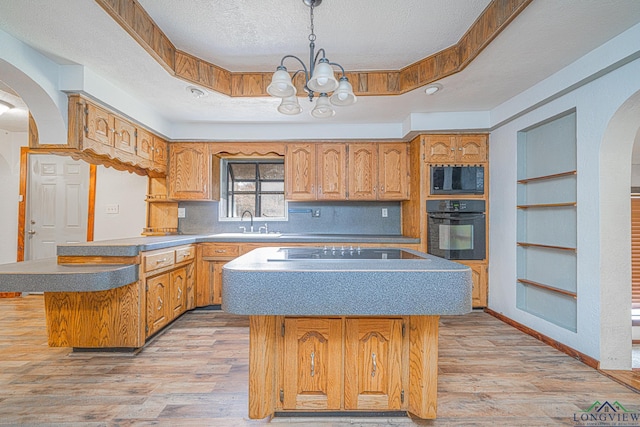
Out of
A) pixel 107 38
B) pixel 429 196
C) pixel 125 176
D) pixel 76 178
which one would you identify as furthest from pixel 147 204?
pixel 429 196

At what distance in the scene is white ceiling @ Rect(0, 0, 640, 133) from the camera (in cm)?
182

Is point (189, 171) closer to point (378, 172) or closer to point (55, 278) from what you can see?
point (55, 278)

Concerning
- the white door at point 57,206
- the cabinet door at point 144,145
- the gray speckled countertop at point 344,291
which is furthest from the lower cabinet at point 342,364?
the white door at point 57,206

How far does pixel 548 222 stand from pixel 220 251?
338 centimetres

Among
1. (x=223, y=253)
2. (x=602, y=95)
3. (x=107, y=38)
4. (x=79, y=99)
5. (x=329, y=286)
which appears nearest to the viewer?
(x=329, y=286)

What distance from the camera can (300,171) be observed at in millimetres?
3891

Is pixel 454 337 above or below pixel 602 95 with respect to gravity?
below

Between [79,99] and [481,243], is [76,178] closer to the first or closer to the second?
[79,99]

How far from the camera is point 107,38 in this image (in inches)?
79.7

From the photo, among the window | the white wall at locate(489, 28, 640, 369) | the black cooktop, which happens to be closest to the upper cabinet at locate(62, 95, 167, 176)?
the window

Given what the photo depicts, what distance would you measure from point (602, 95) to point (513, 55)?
27.1 inches

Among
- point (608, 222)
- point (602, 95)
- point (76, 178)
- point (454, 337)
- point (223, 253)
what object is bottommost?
point (454, 337)

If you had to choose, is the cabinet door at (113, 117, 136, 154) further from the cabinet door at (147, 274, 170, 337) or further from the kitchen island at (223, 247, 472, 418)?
the kitchen island at (223, 247, 472, 418)

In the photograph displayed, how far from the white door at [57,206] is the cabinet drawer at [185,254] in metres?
1.97
